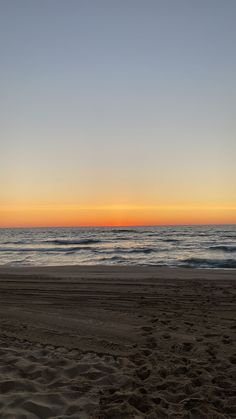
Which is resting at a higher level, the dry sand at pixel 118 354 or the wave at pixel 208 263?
the dry sand at pixel 118 354

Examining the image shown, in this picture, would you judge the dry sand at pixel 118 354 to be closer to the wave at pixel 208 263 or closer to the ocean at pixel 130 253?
the wave at pixel 208 263

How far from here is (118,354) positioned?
5.58 m

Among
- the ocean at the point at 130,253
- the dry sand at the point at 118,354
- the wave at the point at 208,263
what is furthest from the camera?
the ocean at the point at 130,253

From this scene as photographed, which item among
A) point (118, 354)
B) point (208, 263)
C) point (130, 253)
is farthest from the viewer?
point (130, 253)

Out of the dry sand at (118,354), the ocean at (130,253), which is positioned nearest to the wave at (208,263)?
the ocean at (130,253)

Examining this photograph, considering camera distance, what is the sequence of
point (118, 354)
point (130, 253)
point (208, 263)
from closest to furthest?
1. point (118, 354)
2. point (208, 263)
3. point (130, 253)

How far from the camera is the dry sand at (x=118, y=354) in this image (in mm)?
3957

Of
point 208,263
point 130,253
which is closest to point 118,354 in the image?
point 208,263

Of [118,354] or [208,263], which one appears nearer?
[118,354]

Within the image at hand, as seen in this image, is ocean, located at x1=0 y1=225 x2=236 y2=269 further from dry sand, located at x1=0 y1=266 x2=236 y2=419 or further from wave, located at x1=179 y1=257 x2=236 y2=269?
dry sand, located at x1=0 y1=266 x2=236 y2=419

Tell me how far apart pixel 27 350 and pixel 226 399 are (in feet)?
10.3

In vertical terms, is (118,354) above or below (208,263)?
above

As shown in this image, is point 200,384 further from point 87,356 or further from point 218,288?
point 218,288

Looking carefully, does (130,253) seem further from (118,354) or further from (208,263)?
(118,354)
